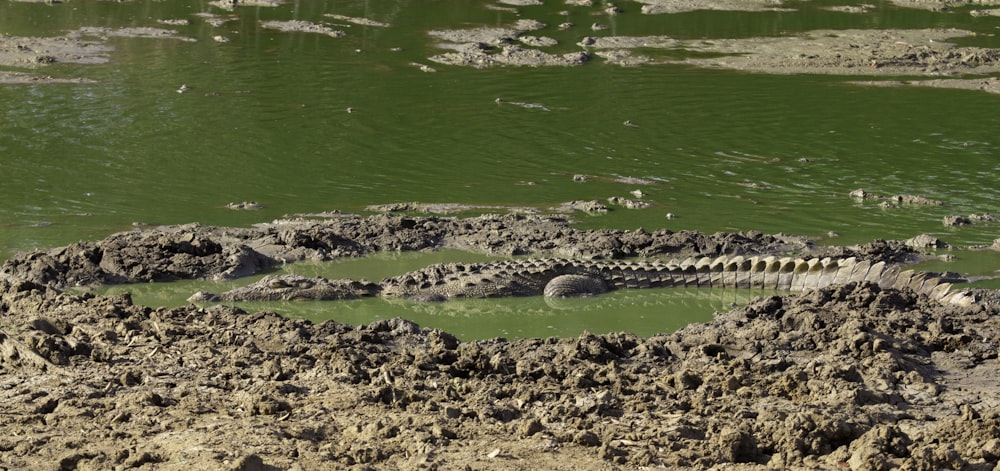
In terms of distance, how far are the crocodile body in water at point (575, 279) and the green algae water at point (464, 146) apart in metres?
0.18

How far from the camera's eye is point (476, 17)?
24.8m

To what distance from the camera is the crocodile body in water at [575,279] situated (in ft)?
31.5

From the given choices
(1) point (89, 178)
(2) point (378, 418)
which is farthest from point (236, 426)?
(1) point (89, 178)

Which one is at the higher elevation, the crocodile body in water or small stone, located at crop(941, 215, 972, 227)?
small stone, located at crop(941, 215, 972, 227)

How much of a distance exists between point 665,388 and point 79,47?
17.2 m

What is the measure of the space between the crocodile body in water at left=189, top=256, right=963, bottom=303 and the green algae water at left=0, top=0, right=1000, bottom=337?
7.1 inches

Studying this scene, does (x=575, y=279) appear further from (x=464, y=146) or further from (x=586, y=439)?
(x=464, y=146)

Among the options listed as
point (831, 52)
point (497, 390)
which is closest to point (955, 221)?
point (497, 390)

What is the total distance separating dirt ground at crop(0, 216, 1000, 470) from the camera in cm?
561

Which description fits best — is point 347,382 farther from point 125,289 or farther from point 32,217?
point 32,217

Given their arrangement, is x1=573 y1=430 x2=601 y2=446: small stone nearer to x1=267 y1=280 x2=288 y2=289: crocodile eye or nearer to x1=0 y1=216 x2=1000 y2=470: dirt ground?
x1=0 y1=216 x2=1000 y2=470: dirt ground

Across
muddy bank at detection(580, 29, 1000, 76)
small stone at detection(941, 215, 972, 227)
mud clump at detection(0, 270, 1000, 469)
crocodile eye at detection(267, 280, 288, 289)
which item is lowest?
crocodile eye at detection(267, 280, 288, 289)

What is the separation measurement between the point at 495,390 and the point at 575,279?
3292 mm

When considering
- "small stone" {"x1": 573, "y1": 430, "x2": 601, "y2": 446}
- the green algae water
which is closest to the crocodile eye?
the green algae water
